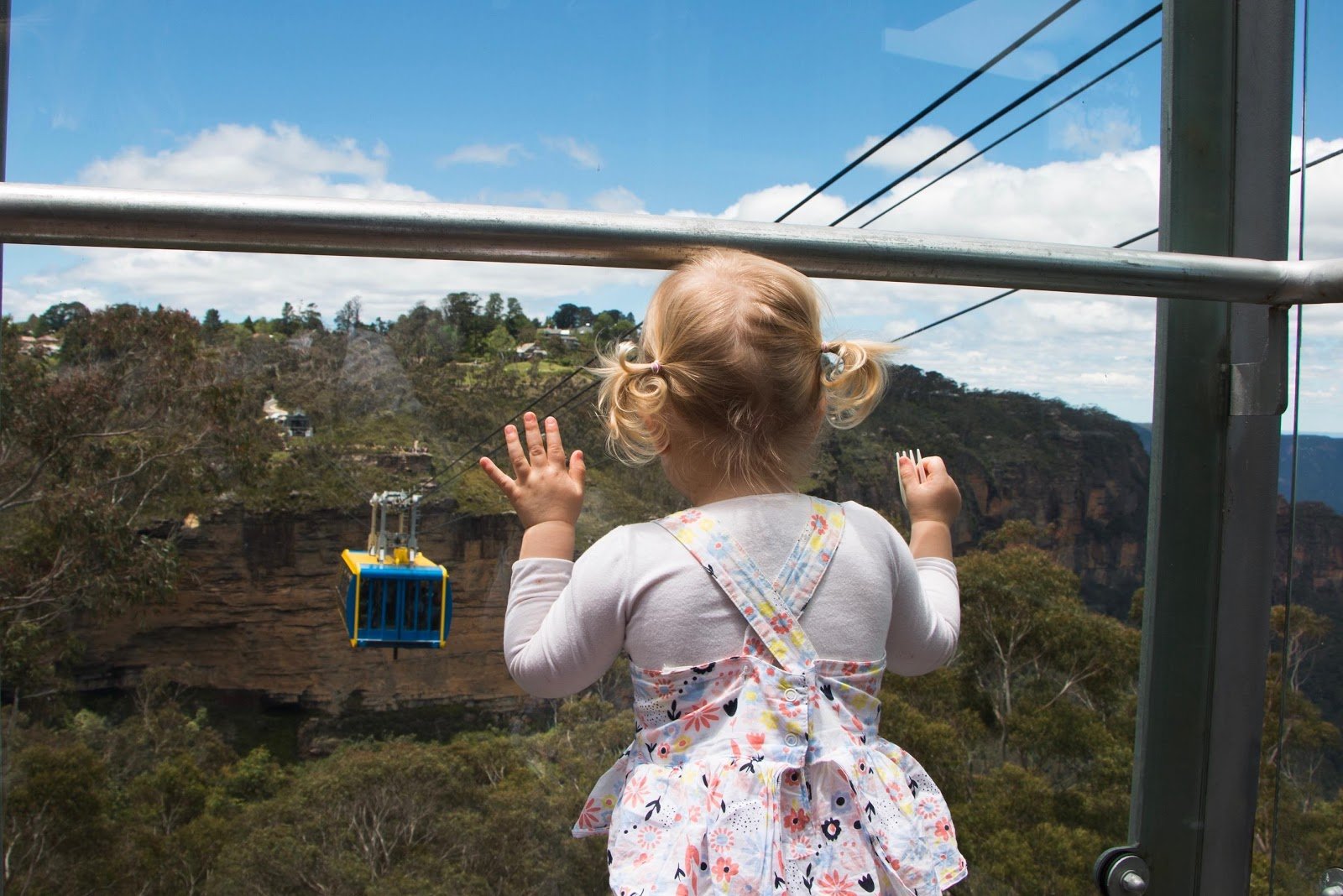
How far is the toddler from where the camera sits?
45.5 inches

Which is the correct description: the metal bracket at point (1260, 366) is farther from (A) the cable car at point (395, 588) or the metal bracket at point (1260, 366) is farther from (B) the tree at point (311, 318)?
(B) the tree at point (311, 318)

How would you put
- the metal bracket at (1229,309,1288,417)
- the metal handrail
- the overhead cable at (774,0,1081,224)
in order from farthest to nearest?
the overhead cable at (774,0,1081,224) < the metal bracket at (1229,309,1288,417) < the metal handrail

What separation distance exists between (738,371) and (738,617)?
10.8 inches

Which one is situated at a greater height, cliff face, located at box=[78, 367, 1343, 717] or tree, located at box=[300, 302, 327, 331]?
tree, located at box=[300, 302, 327, 331]

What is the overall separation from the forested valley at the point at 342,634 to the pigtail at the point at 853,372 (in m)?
0.39

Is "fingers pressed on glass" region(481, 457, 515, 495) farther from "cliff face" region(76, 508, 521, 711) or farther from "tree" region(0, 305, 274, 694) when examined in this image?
"tree" region(0, 305, 274, 694)

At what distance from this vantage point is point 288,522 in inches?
63.8

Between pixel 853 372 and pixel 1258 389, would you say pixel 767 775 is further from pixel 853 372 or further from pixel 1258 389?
pixel 1258 389

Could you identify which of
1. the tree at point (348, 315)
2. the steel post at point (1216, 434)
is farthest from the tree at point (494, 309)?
the steel post at point (1216, 434)

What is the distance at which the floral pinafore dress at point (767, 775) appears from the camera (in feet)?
3.70

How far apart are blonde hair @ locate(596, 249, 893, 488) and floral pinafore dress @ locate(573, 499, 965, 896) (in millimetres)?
108

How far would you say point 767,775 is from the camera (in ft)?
3.74

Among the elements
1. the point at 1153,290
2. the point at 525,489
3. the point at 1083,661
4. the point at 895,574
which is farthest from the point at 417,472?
the point at 1083,661

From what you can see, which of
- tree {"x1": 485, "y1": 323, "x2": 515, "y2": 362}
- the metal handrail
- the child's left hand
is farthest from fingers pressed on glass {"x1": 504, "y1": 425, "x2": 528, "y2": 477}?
tree {"x1": 485, "y1": 323, "x2": 515, "y2": 362}
